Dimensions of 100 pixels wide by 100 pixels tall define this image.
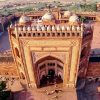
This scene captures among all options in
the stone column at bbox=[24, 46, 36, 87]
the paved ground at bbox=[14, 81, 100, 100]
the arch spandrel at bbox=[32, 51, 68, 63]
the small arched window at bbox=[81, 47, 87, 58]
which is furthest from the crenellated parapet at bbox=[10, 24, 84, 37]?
the paved ground at bbox=[14, 81, 100, 100]

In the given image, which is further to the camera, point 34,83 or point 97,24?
point 97,24

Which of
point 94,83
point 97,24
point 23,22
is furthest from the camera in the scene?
point 97,24

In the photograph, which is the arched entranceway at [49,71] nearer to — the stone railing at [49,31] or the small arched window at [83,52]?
the small arched window at [83,52]

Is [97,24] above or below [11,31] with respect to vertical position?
below

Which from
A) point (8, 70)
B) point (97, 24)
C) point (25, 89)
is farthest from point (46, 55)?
point (97, 24)

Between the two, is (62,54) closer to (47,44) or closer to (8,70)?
(47,44)

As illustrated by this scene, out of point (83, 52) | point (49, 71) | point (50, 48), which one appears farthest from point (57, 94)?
point (50, 48)

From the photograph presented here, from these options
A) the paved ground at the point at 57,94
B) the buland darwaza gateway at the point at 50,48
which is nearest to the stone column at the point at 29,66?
the buland darwaza gateway at the point at 50,48

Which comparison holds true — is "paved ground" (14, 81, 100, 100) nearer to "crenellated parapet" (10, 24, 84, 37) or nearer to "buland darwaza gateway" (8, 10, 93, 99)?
"buland darwaza gateway" (8, 10, 93, 99)
